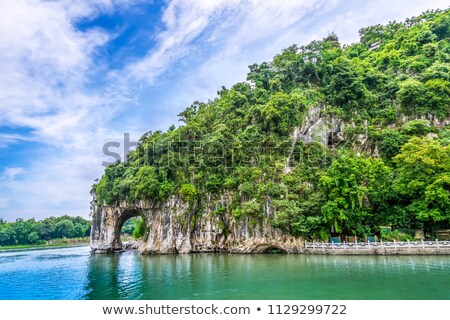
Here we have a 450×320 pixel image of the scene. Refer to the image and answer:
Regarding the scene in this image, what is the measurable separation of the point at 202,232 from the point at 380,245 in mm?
15067

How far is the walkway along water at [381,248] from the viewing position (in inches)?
699

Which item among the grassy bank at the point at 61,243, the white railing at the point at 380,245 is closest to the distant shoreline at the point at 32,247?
the grassy bank at the point at 61,243

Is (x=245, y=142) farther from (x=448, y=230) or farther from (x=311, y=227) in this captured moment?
(x=448, y=230)

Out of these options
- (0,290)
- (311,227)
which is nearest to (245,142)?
(311,227)

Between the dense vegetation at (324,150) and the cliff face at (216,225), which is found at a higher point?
the dense vegetation at (324,150)

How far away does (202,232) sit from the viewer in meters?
27.3

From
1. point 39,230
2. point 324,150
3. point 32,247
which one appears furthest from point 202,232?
point 39,230

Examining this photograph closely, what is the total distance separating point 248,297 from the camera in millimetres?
10109

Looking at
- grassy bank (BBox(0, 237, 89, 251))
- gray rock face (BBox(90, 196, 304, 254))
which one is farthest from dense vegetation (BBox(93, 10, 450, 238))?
grassy bank (BBox(0, 237, 89, 251))

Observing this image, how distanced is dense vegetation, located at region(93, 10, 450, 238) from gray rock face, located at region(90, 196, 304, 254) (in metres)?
0.78

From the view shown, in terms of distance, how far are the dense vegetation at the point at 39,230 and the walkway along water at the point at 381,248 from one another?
2282 inches

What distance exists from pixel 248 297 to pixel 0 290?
13236 mm

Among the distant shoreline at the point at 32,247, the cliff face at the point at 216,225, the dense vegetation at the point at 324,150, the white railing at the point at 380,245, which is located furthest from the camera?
the distant shoreline at the point at 32,247

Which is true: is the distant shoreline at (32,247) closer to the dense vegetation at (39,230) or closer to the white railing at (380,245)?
the dense vegetation at (39,230)
